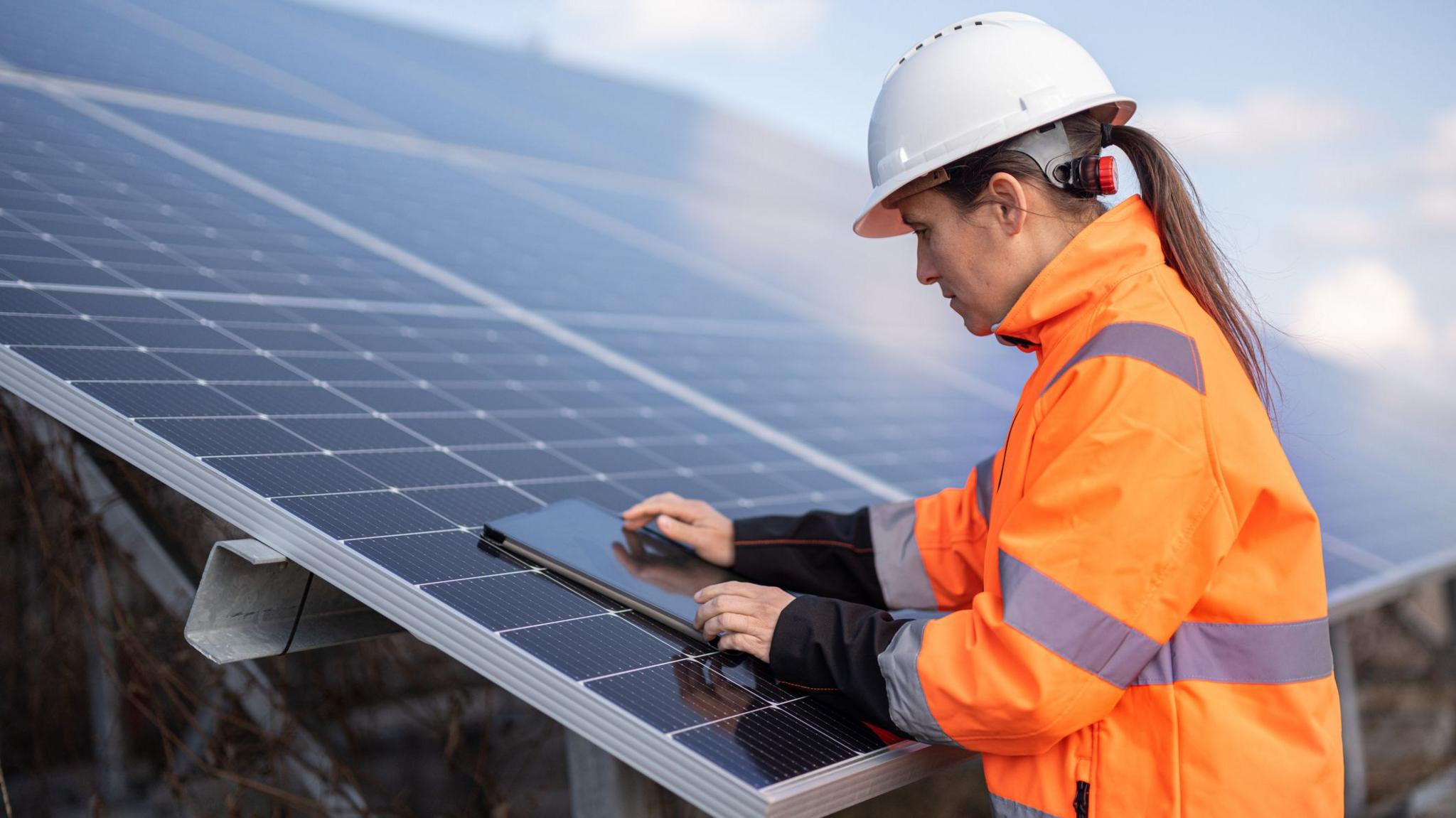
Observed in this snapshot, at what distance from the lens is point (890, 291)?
1071 cm

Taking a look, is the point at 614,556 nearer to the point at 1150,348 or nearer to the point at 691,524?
the point at 691,524

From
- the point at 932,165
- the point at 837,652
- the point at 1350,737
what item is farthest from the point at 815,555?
the point at 1350,737

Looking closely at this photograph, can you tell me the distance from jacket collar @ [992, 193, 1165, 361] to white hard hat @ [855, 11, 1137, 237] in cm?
27

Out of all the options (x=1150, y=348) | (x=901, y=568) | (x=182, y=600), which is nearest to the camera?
(x=1150, y=348)

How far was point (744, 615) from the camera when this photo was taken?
8.55ft

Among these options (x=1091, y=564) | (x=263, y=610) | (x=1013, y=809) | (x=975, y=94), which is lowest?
(x=263, y=610)

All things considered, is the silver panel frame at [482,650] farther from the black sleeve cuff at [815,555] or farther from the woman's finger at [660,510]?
the woman's finger at [660,510]

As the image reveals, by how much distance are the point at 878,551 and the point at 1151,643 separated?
1181mm

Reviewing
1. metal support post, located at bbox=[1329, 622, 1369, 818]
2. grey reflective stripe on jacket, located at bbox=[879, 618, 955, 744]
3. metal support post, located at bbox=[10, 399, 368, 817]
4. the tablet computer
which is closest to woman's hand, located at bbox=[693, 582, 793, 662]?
the tablet computer

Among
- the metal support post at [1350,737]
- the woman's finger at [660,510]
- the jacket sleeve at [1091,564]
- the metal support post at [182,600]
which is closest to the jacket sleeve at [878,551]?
the woman's finger at [660,510]

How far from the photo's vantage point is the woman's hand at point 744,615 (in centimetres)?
259

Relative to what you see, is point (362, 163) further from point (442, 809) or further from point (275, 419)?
point (275, 419)

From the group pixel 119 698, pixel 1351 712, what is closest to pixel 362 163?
pixel 119 698

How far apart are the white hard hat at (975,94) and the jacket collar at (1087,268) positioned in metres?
0.27
